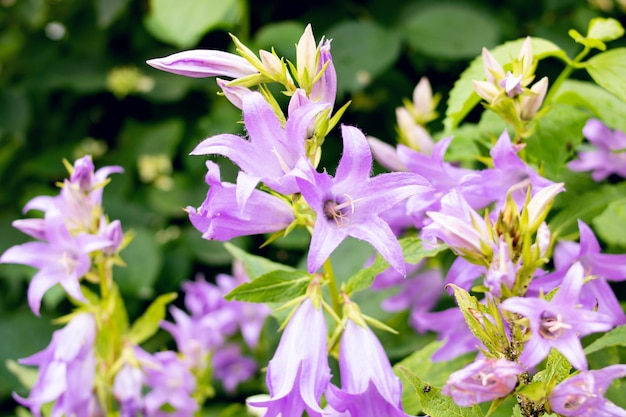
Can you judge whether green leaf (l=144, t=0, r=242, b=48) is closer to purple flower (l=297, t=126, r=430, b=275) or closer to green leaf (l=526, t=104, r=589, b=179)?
green leaf (l=526, t=104, r=589, b=179)

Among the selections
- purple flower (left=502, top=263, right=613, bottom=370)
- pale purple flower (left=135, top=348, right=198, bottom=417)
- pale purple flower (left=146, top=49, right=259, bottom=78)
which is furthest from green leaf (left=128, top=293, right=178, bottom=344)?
purple flower (left=502, top=263, right=613, bottom=370)

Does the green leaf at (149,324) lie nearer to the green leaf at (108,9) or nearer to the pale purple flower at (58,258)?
the pale purple flower at (58,258)

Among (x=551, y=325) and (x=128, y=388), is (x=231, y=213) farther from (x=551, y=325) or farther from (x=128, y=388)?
(x=128, y=388)

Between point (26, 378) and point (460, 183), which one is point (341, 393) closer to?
point (460, 183)

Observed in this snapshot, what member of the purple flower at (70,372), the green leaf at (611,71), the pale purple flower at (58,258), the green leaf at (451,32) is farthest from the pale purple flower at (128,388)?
the green leaf at (451,32)

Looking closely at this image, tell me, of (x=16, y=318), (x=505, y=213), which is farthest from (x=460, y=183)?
(x=16, y=318)

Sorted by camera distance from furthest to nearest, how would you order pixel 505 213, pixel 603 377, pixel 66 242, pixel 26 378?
1. pixel 26 378
2. pixel 66 242
3. pixel 505 213
4. pixel 603 377
